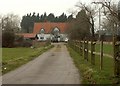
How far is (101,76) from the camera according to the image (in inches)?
540

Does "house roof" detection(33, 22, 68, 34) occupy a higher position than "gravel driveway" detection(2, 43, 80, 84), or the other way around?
"house roof" detection(33, 22, 68, 34)

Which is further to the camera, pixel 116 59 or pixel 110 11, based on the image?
pixel 110 11

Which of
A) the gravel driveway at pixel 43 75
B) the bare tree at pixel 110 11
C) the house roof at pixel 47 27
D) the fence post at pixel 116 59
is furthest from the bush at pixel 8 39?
the house roof at pixel 47 27

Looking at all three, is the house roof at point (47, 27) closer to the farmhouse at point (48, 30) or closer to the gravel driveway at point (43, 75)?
the farmhouse at point (48, 30)

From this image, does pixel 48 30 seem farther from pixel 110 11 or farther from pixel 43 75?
pixel 43 75

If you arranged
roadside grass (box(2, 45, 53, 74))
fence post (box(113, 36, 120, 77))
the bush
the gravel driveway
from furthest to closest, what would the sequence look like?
the bush, roadside grass (box(2, 45, 53, 74)), the gravel driveway, fence post (box(113, 36, 120, 77))

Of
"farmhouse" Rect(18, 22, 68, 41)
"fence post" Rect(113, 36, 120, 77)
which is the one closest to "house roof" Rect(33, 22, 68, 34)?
"farmhouse" Rect(18, 22, 68, 41)

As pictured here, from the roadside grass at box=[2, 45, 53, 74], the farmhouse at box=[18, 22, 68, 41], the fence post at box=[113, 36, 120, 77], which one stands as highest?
the farmhouse at box=[18, 22, 68, 41]

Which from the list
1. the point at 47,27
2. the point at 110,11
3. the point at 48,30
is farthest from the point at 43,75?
the point at 47,27

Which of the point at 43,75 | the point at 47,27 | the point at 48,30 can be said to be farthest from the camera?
the point at 47,27

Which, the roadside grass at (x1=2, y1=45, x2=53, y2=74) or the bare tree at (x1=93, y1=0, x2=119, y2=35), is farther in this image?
the bare tree at (x1=93, y1=0, x2=119, y2=35)

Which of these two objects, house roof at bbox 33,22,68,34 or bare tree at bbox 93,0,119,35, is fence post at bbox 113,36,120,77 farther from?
house roof at bbox 33,22,68,34

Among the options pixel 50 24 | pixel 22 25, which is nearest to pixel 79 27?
pixel 50 24

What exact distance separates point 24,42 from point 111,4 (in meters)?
23.8
